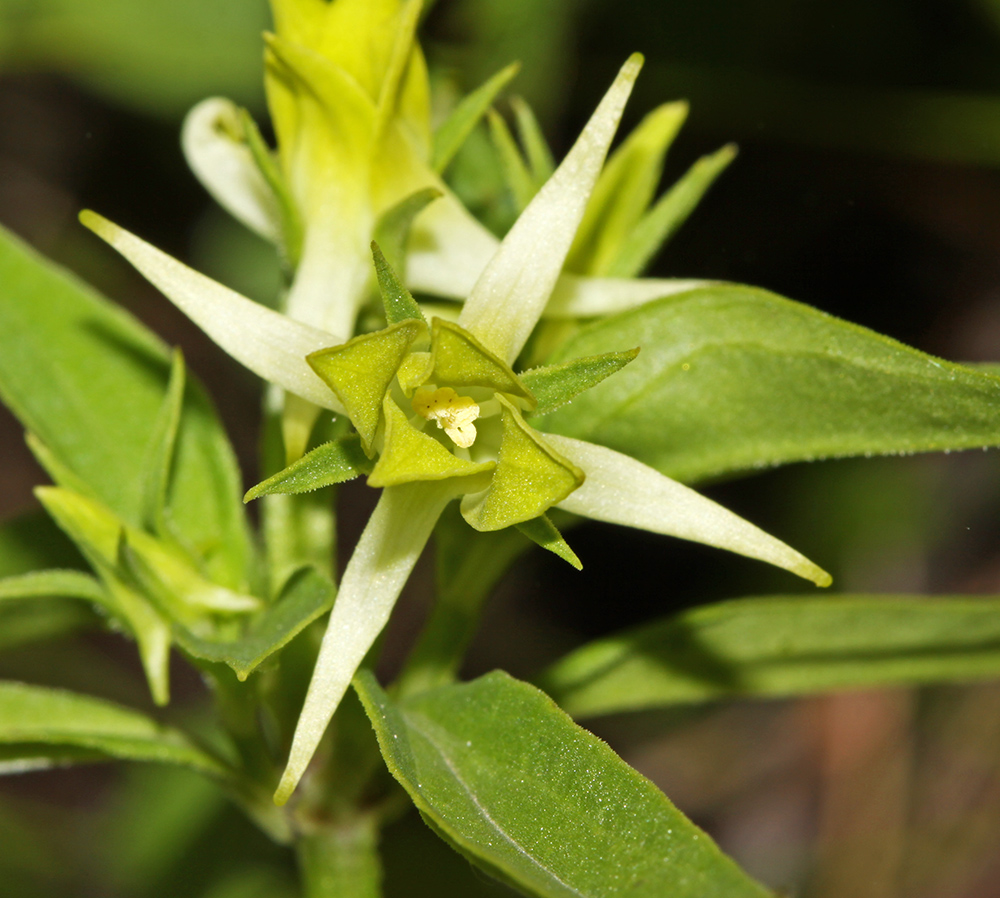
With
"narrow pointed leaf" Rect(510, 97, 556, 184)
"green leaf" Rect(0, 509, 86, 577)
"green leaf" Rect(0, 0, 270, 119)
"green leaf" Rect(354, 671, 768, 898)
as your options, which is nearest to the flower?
"green leaf" Rect(354, 671, 768, 898)

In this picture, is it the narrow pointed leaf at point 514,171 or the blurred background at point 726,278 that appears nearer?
the narrow pointed leaf at point 514,171

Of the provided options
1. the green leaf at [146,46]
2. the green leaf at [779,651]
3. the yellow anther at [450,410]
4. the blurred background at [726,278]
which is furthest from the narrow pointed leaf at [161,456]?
the green leaf at [146,46]

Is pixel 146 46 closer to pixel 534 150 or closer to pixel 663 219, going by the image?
pixel 534 150

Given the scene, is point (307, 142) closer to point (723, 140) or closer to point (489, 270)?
point (489, 270)

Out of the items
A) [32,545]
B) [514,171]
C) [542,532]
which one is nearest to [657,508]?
[542,532]

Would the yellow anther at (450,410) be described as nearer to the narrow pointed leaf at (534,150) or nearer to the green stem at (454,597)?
the green stem at (454,597)

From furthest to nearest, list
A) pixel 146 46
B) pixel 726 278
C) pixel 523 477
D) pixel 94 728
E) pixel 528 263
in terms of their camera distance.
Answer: pixel 726 278 → pixel 146 46 → pixel 94 728 → pixel 528 263 → pixel 523 477

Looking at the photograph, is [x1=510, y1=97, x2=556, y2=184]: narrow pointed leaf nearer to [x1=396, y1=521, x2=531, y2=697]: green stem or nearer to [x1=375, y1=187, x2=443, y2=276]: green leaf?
[x1=375, y1=187, x2=443, y2=276]: green leaf
